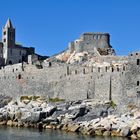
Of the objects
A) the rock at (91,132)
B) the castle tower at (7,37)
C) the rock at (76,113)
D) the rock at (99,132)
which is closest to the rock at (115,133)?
the rock at (99,132)

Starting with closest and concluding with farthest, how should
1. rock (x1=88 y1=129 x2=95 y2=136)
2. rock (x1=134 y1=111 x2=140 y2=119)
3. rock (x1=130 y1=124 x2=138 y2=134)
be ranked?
rock (x1=130 y1=124 x2=138 y2=134), rock (x1=88 y1=129 x2=95 y2=136), rock (x1=134 y1=111 x2=140 y2=119)

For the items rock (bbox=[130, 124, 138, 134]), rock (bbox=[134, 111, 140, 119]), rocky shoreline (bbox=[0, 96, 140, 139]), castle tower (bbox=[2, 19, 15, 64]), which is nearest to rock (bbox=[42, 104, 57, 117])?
rocky shoreline (bbox=[0, 96, 140, 139])

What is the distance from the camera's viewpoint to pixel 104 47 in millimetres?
105375

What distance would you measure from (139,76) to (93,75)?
9358mm

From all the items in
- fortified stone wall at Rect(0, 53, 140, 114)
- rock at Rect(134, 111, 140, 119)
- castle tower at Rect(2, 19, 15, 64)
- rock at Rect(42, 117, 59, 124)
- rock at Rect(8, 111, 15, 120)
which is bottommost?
rock at Rect(42, 117, 59, 124)

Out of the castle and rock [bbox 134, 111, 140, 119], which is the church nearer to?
the castle

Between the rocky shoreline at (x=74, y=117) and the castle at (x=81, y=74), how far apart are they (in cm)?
196

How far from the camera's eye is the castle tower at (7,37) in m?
115

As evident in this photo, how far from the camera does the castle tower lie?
4540 inches

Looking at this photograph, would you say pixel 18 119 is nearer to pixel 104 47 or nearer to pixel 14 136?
pixel 14 136

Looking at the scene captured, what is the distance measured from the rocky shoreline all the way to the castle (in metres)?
A: 1.96

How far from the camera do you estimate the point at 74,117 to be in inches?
3177

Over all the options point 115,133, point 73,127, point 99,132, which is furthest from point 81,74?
point 115,133

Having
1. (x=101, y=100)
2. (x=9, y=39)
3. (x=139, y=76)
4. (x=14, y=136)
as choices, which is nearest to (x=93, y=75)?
(x=101, y=100)
